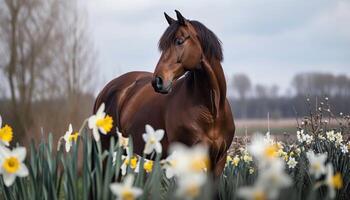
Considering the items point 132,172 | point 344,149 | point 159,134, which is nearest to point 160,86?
point 132,172

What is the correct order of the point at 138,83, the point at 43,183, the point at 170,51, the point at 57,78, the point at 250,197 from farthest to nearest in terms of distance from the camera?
the point at 57,78 → the point at 138,83 → the point at 170,51 → the point at 43,183 → the point at 250,197

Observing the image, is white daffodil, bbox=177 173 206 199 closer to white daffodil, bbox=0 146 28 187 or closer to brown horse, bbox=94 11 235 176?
white daffodil, bbox=0 146 28 187

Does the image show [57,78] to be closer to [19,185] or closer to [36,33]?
[36,33]

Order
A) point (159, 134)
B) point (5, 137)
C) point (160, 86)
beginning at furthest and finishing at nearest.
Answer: point (160, 86)
point (5, 137)
point (159, 134)

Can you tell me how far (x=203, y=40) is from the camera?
3.93 metres

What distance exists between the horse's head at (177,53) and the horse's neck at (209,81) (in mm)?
114

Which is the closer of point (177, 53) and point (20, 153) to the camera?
point (20, 153)

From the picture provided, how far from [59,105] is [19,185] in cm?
819

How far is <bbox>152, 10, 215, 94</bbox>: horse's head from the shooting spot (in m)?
3.74

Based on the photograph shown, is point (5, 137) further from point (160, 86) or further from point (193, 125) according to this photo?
point (193, 125)

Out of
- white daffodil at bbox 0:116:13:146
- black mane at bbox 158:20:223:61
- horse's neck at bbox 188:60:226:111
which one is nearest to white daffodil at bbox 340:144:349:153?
horse's neck at bbox 188:60:226:111

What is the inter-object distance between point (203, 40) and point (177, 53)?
260 millimetres

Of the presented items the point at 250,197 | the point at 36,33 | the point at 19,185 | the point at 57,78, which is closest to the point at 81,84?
the point at 57,78

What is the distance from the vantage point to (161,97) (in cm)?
461
